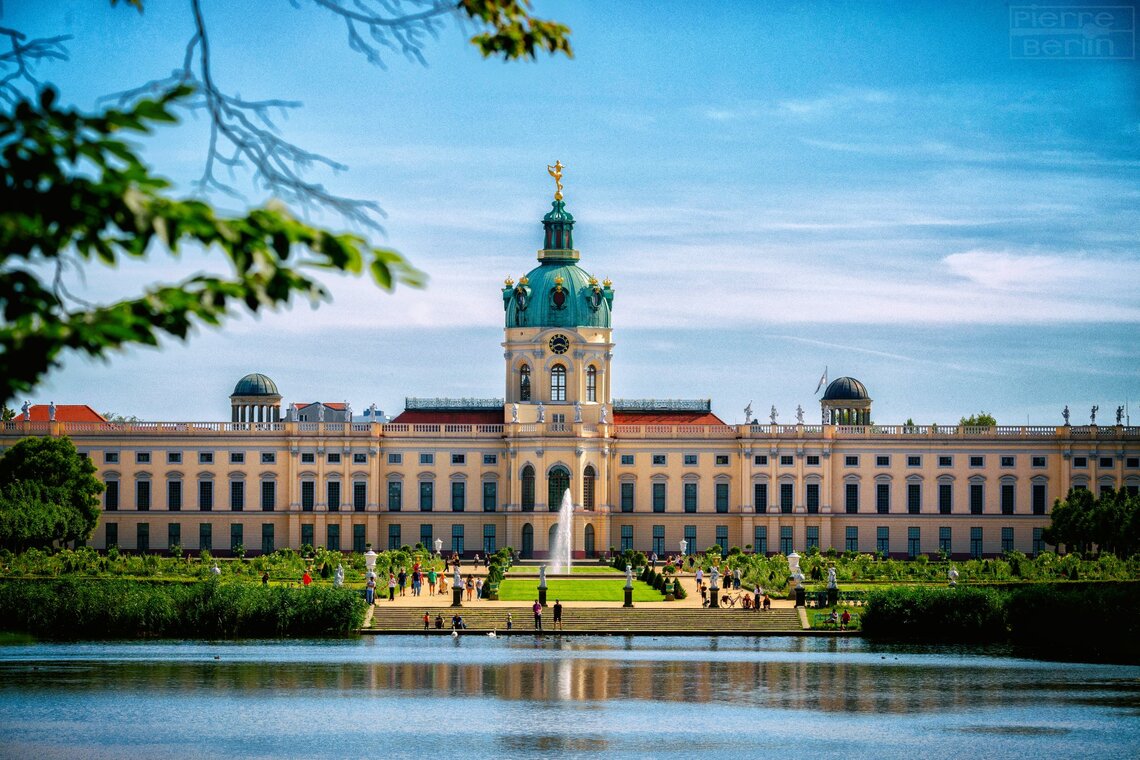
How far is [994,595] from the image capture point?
6469cm

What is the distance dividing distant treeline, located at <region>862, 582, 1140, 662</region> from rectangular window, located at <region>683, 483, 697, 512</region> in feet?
158

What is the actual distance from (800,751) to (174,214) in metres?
31.1

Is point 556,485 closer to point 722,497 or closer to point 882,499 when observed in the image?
point 722,497

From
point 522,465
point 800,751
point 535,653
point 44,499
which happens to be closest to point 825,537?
point 522,465

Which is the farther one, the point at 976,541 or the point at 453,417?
the point at 453,417

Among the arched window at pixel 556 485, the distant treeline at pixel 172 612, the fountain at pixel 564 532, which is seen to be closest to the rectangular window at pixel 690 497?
the arched window at pixel 556 485

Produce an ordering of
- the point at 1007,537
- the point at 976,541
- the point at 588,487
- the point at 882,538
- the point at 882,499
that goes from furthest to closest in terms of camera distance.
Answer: the point at 882,499 → the point at 882,538 → the point at 1007,537 → the point at 976,541 → the point at 588,487

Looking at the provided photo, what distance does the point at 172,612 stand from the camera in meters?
63.3

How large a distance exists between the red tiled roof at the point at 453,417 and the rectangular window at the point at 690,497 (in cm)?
1253

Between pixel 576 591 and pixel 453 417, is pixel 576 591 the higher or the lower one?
the lower one

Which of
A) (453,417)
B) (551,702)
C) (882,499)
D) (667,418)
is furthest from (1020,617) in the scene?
(453,417)

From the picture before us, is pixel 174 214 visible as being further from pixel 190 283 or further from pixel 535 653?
pixel 535 653

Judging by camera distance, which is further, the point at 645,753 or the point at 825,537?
the point at 825,537

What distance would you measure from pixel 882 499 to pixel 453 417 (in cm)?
→ 2771
